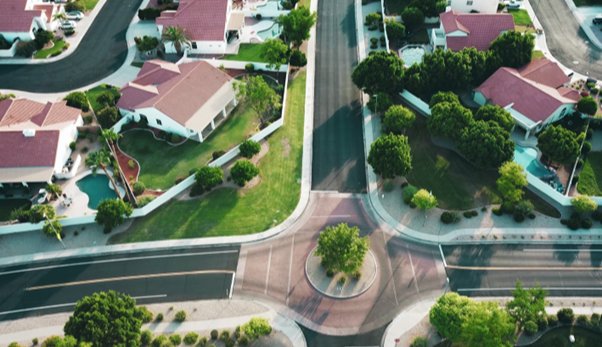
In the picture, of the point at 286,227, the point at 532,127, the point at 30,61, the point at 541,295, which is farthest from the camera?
the point at 30,61

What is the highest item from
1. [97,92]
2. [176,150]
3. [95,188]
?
[97,92]

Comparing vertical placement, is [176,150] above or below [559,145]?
below

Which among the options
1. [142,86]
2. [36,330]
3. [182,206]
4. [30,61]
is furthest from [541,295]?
[30,61]

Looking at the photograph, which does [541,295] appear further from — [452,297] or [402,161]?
[402,161]

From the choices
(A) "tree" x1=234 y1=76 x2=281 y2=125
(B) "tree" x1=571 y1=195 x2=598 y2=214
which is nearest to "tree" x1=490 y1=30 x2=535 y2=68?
(B) "tree" x1=571 y1=195 x2=598 y2=214

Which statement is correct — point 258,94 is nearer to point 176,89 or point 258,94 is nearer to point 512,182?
point 176,89

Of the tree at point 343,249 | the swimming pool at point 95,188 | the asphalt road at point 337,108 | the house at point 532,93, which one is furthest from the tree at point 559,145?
the swimming pool at point 95,188

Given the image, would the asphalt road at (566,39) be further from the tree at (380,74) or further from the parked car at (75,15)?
the parked car at (75,15)

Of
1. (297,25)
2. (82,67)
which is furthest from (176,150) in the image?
(297,25)
